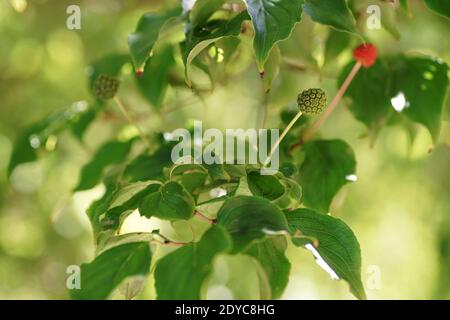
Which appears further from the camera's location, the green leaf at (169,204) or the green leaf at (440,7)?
the green leaf at (440,7)

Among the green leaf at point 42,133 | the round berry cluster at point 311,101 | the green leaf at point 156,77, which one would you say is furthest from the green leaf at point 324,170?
the green leaf at point 42,133

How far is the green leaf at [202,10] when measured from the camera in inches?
37.4

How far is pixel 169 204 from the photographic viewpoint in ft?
2.64

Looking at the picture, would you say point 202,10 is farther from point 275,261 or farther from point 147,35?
point 275,261

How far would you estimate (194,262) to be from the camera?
2.31ft

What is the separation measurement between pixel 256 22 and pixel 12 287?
165 cm

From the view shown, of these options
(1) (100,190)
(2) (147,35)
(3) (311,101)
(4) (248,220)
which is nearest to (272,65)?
(3) (311,101)

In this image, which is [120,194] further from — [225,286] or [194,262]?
[225,286]

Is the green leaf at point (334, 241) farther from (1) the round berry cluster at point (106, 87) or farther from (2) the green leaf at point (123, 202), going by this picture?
(1) the round berry cluster at point (106, 87)

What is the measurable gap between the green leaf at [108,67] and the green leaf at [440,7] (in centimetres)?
62

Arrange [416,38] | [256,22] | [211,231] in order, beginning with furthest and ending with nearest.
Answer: [416,38] < [256,22] < [211,231]

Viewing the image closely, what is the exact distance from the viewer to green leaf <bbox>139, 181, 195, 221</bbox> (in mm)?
800

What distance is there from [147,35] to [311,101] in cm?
25
